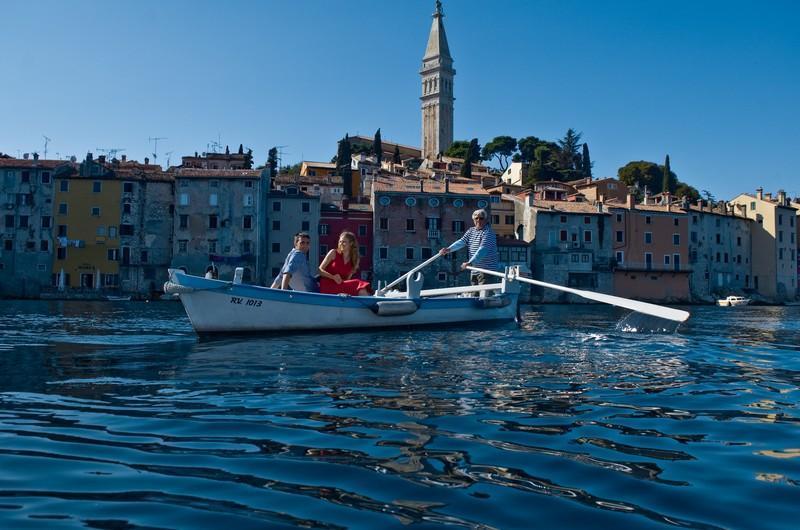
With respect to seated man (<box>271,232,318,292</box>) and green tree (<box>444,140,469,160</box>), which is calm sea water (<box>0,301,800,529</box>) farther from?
green tree (<box>444,140,469,160</box>)

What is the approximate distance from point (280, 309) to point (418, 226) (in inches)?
1773

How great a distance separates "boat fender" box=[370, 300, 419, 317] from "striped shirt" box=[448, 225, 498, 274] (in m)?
2.66

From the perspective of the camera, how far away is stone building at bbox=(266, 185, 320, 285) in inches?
2210

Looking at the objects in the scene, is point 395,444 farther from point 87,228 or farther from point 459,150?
point 459,150

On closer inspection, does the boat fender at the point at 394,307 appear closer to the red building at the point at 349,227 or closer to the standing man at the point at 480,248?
the standing man at the point at 480,248

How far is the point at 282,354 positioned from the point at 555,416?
195 inches

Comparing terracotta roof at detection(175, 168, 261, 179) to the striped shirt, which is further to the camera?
terracotta roof at detection(175, 168, 261, 179)

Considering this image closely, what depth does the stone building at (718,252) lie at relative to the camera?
65500 mm

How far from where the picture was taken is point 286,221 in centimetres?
5631

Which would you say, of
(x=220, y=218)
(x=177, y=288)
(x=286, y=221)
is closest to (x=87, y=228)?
(x=220, y=218)

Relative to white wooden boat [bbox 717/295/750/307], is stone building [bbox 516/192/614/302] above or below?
above

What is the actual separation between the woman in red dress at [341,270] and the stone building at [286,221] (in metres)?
43.0

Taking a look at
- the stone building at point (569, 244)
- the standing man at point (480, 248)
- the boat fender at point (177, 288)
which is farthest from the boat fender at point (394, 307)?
the stone building at point (569, 244)

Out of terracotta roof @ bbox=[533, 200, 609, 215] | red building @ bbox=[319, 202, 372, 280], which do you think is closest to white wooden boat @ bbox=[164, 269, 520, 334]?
red building @ bbox=[319, 202, 372, 280]
